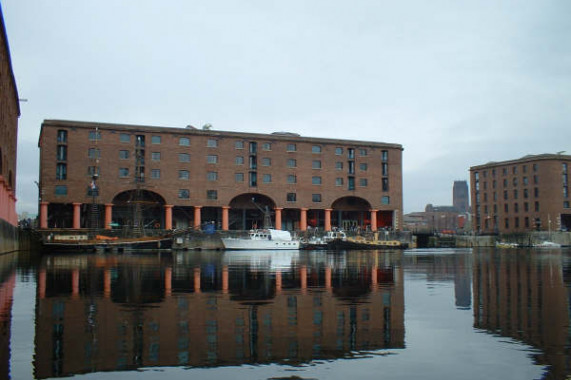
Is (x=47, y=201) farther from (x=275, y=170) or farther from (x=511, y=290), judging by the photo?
(x=511, y=290)

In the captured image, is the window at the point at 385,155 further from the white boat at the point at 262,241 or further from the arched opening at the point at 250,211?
the white boat at the point at 262,241

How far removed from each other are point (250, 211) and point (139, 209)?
2124 cm

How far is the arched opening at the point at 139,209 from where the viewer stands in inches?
3270

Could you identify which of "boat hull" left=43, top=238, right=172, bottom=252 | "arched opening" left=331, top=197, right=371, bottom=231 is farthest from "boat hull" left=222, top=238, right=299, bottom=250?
"arched opening" left=331, top=197, right=371, bottom=231

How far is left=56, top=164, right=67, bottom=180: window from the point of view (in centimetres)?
8150

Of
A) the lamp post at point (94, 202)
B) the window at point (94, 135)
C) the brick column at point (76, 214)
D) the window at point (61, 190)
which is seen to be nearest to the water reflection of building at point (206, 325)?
the lamp post at point (94, 202)

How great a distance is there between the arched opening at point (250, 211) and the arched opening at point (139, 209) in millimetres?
11582

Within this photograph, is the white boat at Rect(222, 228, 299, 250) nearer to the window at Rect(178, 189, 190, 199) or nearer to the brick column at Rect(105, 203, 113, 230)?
the window at Rect(178, 189, 190, 199)

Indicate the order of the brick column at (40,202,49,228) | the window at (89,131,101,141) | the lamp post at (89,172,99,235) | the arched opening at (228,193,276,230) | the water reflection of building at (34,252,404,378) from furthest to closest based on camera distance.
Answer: the arched opening at (228,193,276,230) < the window at (89,131,101,141) < the brick column at (40,202,49,228) < the lamp post at (89,172,99,235) < the water reflection of building at (34,252,404,378)

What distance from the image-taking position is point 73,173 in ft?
268

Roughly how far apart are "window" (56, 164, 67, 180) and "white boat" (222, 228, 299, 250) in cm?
2432

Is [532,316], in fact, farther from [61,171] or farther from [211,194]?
[61,171]

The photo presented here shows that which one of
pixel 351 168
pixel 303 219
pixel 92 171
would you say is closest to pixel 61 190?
pixel 92 171

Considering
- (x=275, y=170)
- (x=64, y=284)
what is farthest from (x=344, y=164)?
(x=64, y=284)
